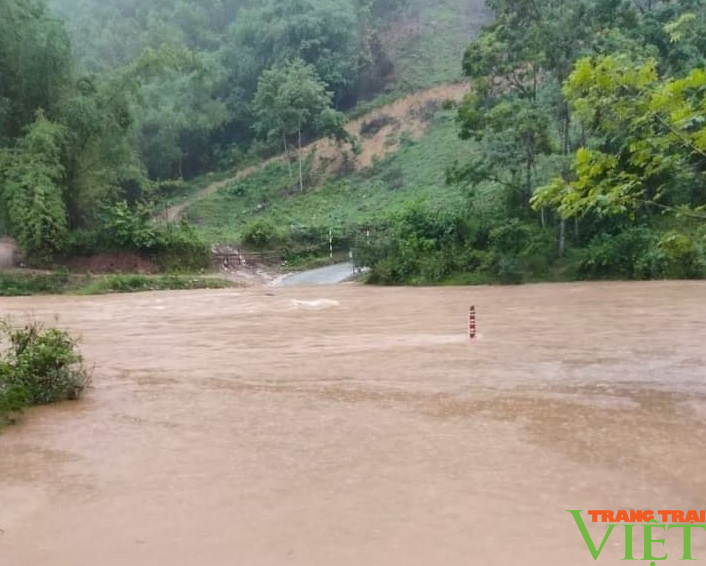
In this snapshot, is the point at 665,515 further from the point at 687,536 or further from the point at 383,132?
the point at 383,132

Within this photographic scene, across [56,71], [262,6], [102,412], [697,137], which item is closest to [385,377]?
[102,412]

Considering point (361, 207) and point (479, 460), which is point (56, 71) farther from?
Result: point (479, 460)

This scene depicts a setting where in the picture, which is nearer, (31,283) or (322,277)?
(31,283)

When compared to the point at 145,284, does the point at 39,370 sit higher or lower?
lower

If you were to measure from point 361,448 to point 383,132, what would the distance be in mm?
51987

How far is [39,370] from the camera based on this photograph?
1107 centimetres

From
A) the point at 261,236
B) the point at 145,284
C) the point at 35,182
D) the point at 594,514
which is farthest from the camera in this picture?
the point at 261,236

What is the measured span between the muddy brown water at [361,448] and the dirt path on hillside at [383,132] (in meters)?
40.0

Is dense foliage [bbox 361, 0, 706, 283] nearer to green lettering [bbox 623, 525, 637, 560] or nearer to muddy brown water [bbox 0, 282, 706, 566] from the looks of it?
muddy brown water [bbox 0, 282, 706, 566]

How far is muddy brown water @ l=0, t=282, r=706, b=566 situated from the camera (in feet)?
19.7

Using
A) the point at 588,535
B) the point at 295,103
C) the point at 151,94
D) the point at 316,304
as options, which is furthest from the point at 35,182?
the point at 588,535

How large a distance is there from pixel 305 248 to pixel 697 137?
104 feet

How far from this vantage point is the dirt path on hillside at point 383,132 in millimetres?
55938

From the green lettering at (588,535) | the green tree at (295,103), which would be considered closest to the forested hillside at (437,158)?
the green tree at (295,103)
